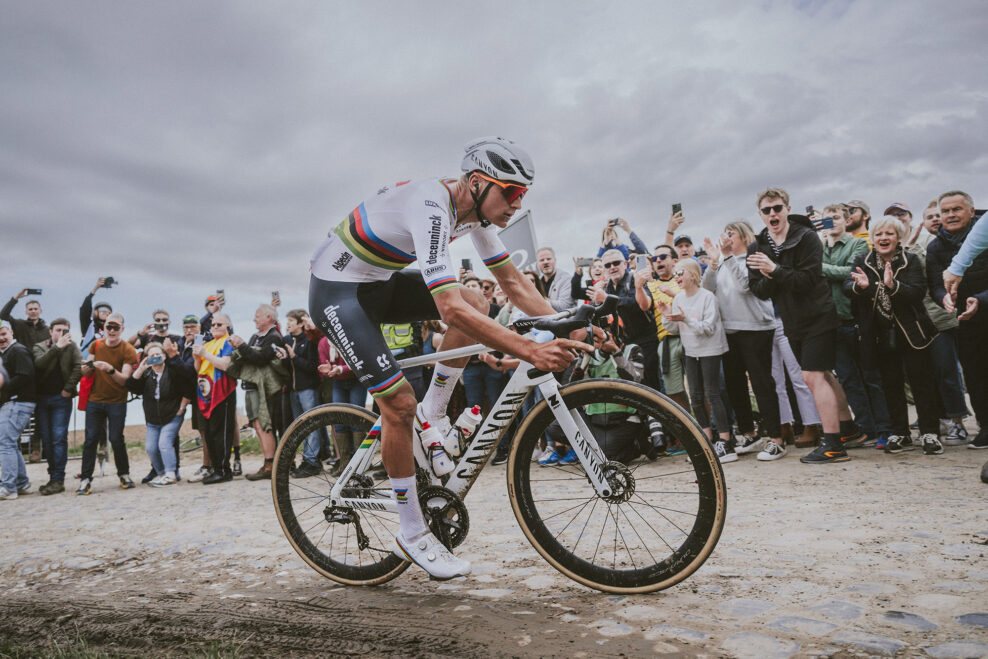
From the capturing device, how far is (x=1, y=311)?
1244 cm

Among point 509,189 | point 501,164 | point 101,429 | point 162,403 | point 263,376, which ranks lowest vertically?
point 101,429

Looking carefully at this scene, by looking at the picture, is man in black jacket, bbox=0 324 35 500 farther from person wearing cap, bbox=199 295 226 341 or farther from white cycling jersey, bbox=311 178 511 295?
white cycling jersey, bbox=311 178 511 295

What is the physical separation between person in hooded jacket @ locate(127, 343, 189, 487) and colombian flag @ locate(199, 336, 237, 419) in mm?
755

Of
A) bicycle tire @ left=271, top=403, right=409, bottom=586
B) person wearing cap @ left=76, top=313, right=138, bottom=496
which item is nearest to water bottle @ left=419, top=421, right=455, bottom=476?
bicycle tire @ left=271, top=403, right=409, bottom=586

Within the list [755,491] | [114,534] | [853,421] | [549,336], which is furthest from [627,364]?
[114,534]

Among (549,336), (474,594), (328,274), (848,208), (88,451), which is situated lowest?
(474,594)

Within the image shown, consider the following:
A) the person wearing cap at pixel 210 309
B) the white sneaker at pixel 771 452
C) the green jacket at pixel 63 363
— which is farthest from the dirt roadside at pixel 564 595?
the person wearing cap at pixel 210 309

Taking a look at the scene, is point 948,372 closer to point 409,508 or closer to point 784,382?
point 784,382

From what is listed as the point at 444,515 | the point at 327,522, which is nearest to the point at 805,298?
the point at 444,515

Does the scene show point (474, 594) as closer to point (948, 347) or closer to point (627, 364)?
point (627, 364)

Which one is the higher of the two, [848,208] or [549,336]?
[848,208]

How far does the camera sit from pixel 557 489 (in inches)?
142

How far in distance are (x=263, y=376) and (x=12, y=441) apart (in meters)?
3.90

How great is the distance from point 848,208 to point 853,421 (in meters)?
2.85
